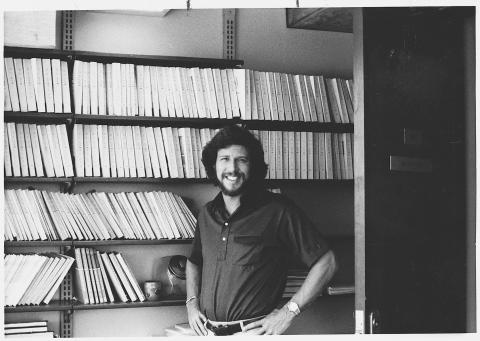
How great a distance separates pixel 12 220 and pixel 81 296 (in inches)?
21.0

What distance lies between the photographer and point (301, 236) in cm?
340

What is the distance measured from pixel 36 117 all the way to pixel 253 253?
134 centimetres

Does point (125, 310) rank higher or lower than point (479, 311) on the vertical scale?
lower

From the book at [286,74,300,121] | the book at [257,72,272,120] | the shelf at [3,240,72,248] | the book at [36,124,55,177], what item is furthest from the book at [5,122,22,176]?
the book at [286,74,300,121]

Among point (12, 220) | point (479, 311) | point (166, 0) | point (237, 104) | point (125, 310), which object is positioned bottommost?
point (125, 310)

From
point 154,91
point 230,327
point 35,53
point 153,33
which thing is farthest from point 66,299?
point 153,33

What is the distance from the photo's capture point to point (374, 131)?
2836 mm

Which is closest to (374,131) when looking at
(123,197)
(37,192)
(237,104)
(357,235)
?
(357,235)

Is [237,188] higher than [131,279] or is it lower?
higher

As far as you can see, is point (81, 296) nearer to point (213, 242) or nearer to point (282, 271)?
point (213, 242)

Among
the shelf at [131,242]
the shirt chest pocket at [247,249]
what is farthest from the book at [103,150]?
the shirt chest pocket at [247,249]

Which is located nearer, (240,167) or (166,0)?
(166,0)

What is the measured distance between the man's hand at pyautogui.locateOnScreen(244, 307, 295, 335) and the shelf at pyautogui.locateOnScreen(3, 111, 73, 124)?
1430mm

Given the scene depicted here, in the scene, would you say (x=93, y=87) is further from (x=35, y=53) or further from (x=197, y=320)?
(x=197, y=320)
